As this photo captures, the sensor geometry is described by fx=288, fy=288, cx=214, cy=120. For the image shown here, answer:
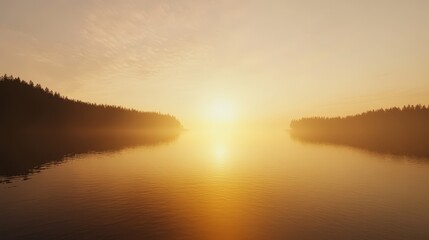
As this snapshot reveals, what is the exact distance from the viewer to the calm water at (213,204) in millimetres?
35125

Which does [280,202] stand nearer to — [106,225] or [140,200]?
[140,200]

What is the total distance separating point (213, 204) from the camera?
1852 inches

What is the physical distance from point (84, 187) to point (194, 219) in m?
28.2

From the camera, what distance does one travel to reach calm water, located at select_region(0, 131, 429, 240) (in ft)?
115

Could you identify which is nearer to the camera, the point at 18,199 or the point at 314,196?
the point at 18,199

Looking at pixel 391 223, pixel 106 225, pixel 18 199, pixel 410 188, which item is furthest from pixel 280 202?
pixel 18 199

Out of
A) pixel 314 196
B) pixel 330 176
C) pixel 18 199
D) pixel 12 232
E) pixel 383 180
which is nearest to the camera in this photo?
pixel 12 232

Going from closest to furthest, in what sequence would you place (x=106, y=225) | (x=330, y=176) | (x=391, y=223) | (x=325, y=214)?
1. (x=106, y=225)
2. (x=391, y=223)
3. (x=325, y=214)
4. (x=330, y=176)

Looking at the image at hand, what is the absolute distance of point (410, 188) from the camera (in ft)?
196

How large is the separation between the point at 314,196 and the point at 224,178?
23150 millimetres

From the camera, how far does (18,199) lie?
4641 centimetres

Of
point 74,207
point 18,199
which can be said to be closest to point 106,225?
point 74,207

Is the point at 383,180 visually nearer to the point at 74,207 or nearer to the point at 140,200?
the point at 140,200

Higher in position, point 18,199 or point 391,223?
point 18,199
